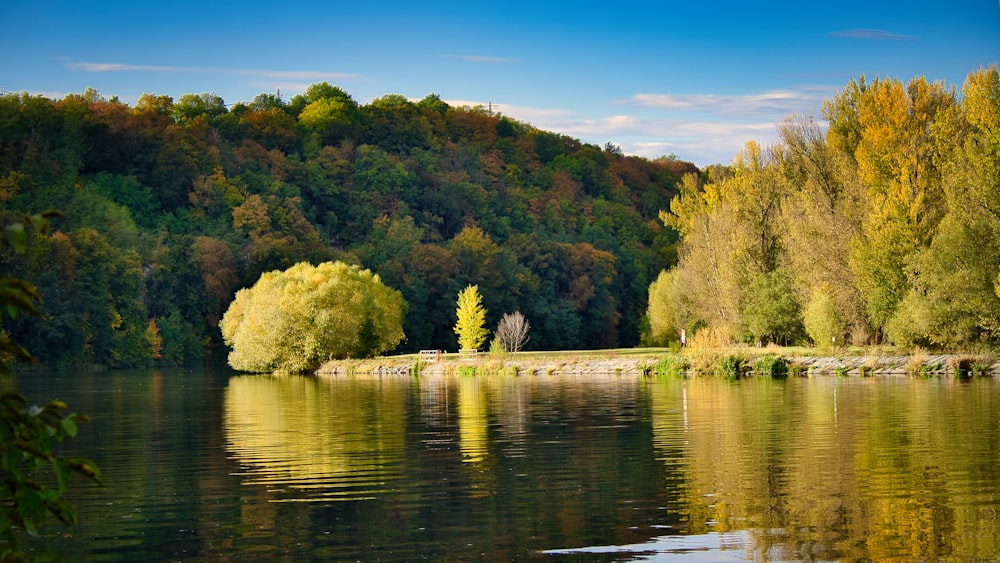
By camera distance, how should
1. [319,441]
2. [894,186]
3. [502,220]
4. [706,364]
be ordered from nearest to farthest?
[319,441] < [894,186] < [706,364] < [502,220]

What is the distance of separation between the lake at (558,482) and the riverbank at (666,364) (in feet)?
34.8

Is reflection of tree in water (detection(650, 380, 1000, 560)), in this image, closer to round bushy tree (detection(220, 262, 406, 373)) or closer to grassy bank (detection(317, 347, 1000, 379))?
grassy bank (detection(317, 347, 1000, 379))

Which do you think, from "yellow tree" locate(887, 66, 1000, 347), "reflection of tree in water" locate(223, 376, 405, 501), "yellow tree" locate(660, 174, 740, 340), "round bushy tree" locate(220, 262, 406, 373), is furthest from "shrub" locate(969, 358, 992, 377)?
"round bushy tree" locate(220, 262, 406, 373)

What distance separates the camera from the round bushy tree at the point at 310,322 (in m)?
67.1

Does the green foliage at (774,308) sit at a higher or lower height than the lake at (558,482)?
higher

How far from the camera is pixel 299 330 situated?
6731 centimetres

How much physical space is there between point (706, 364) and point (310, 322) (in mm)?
24975

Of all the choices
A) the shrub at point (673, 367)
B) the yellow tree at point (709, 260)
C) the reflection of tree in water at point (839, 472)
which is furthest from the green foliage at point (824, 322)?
the reflection of tree in water at point (839, 472)

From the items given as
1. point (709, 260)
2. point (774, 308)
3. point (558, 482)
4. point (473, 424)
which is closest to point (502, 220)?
point (709, 260)

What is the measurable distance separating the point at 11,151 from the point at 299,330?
4931cm

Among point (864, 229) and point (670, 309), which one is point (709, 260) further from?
point (864, 229)

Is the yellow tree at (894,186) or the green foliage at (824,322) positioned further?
the green foliage at (824,322)

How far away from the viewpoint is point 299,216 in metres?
108

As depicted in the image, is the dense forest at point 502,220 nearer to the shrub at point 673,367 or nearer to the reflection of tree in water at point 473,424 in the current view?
the shrub at point 673,367
